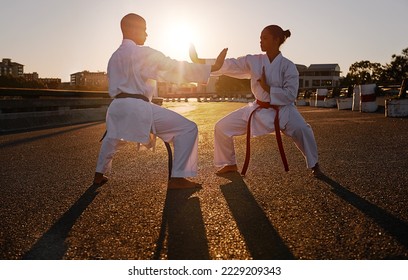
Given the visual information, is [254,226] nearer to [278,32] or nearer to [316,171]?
[316,171]

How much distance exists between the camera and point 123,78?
15.1 ft

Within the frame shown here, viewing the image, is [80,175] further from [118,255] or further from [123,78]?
[118,255]

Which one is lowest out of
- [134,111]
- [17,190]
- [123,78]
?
[17,190]

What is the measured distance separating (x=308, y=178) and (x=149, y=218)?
2085 millimetres

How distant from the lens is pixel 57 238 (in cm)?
295

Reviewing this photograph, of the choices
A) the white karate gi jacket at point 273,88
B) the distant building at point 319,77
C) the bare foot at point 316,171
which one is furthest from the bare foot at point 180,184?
the distant building at point 319,77

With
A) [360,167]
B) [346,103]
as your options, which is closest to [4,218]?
[360,167]

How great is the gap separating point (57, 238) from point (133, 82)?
207cm

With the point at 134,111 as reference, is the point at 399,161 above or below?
below

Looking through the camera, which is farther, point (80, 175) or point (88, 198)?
point (80, 175)

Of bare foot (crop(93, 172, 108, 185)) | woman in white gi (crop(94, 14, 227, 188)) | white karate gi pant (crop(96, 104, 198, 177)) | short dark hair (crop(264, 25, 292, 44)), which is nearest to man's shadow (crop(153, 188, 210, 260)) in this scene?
white karate gi pant (crop(96, 104, 198, 177))

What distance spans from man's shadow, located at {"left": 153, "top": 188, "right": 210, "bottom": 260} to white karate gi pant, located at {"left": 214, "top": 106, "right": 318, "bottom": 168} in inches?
54.3

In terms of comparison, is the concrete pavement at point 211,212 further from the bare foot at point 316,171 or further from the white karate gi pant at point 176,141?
the white karate gi pant at point 176,141

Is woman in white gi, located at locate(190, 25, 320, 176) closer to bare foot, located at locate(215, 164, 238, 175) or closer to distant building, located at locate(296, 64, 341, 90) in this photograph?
bare foot, located at locate(215, 164, 238, 175)
